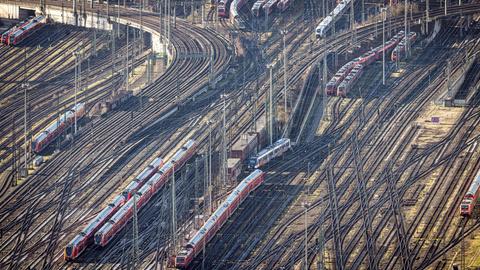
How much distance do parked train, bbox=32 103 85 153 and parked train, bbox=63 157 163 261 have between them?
1293 cm

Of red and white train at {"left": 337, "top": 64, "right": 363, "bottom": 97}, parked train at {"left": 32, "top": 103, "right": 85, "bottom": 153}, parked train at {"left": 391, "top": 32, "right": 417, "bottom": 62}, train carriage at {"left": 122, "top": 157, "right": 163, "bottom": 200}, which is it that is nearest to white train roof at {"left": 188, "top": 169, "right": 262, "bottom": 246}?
train carriage at {"left": 122, "top": 157, "right": 163, "bottom": 200}

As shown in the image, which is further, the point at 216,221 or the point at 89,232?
the point at 216,221

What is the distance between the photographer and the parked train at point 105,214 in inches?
5315

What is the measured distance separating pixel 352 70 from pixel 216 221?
44.1 metres

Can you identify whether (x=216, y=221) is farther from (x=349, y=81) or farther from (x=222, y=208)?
(x=349, y=81)

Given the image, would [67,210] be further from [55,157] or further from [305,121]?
[305,121]

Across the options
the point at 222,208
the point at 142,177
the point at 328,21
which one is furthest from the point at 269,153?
the point at 328,21

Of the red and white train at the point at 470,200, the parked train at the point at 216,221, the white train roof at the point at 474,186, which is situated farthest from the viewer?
the white train roof at the point at 474,186

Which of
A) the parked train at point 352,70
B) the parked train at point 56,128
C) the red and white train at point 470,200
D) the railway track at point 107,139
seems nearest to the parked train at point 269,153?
the railway track at point 107,139

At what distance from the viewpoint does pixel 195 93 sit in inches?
6929

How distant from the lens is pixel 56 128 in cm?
16512

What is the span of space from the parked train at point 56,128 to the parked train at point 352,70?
85.5 feet

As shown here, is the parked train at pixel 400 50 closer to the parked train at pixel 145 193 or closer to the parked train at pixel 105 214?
the parked train at pixel 145 193

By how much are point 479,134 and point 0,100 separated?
180ft
